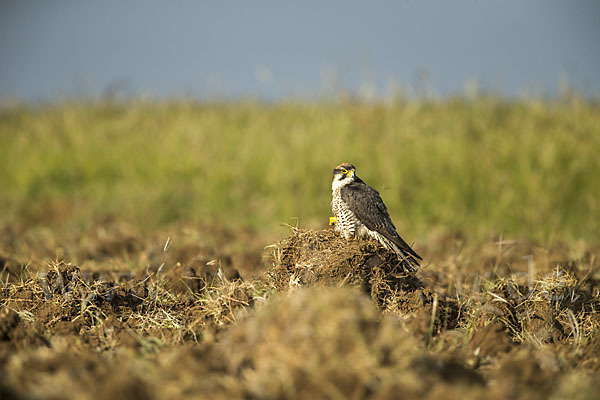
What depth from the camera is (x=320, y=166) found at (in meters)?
8.55

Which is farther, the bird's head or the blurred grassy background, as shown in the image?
the blurred grassy background

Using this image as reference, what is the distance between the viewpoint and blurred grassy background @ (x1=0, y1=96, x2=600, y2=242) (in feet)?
25.1

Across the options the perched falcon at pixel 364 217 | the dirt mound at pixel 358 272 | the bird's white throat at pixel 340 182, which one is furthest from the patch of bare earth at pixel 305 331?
the bird's white throat at pixel 340 182

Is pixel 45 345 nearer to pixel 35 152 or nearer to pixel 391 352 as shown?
pixel 391 352

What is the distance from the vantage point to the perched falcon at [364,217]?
339 cm

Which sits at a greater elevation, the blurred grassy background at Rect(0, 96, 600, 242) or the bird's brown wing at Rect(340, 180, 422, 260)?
the bird's brown wing at Rect(340, 180, 422, 260)

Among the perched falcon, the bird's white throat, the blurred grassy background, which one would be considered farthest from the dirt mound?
the blurred grassy background

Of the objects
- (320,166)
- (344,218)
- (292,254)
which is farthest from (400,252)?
(320,166)

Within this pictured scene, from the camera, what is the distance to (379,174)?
8312mm

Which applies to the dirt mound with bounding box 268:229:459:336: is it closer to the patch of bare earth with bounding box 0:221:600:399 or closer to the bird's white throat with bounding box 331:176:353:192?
the patch of bare earth with bounding box 0:221:600:399

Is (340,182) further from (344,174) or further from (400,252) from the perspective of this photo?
(400,252)

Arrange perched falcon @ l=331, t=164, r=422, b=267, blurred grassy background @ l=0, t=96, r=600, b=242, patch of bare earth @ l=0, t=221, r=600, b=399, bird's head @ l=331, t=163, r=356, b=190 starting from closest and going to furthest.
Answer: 1. patch of bare earth @ l=0, t=221, r=600, b=399
2. perched falcon @ l=331, t=164, r=422, b=267
3. bird's head @ l=331, t=163, r=356, b=190
4. blurred grassy background @ l=0, t=96, r=600, b=242

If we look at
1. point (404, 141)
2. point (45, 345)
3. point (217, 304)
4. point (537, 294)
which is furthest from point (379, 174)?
point (45, 345)

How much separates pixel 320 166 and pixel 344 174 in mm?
4831
